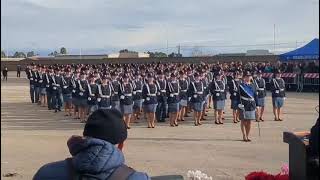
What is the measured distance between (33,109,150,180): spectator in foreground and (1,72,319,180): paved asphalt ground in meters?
6.10

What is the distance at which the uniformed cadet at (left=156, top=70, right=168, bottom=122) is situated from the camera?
1622cm

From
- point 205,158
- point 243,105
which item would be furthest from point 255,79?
point 205,158

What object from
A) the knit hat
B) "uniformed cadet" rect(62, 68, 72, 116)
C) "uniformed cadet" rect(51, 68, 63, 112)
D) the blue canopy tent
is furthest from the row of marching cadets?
the knit hat

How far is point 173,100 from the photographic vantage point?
623 inches

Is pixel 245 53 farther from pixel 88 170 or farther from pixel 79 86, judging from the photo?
Answer: pixel 88 170

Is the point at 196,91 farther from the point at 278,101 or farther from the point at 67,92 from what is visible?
the point at 67,92

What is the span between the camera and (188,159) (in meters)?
10.4

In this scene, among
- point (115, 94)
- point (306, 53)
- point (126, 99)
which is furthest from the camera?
point (306, 53)

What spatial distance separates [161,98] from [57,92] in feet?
19.6

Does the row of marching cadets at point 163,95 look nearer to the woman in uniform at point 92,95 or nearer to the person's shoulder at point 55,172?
the woman in uniform at point 92,95

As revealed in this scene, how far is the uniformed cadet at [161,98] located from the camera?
1622cm

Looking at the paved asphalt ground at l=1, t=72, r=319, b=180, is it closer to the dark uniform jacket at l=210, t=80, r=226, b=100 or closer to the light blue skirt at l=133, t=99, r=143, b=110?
the light blue skirt at l=133, t=99, r=143, b=110

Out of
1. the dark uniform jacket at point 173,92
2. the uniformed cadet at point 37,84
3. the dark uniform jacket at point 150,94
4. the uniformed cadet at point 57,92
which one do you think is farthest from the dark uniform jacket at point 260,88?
the uniformed cadet at point 37,84

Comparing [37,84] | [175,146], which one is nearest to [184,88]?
[175,146]
